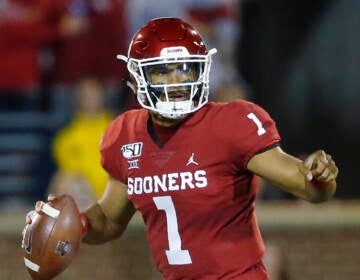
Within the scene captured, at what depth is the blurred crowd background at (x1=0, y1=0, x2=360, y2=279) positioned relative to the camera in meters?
7.30

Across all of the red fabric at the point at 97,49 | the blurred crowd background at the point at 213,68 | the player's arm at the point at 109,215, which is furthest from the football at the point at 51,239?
the red fabric at the point at 97,49

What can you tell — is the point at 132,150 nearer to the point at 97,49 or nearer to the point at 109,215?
the point at 109,215

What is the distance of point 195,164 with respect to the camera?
3.98 meters

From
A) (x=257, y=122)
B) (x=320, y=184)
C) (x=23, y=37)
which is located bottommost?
(x=23, y=37)

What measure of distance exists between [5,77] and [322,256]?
8.12 feet

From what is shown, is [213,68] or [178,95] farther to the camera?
[213,68]

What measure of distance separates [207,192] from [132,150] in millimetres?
388

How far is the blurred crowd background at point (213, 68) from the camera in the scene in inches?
287

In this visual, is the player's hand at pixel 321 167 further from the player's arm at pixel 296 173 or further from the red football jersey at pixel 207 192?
the red football jersey at pixel 207 192

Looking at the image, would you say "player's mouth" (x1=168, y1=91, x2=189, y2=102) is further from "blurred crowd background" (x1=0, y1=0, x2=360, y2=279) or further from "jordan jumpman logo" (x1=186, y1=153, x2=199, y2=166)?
"blurred crowd background" (x1=0, y1=0, x2=360, y2=279)

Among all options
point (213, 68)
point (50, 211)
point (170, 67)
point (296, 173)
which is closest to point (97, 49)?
point (213, 68)

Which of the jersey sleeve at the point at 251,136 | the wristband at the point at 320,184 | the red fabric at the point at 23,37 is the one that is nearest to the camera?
the wristband at the point at 320,184

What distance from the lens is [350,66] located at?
7395mm

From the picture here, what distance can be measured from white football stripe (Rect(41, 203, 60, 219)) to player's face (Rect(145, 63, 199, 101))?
651 millimetres
